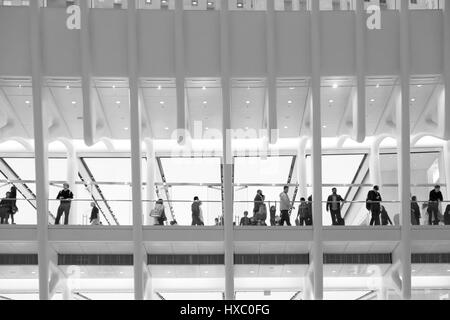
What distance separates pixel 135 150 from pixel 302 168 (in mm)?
9157

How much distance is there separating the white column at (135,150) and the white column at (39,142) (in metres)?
3.01

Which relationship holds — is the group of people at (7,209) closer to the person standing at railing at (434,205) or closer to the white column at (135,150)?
the white column at (135,150)

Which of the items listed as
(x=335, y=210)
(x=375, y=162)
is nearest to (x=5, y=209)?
(x=335, y=210)

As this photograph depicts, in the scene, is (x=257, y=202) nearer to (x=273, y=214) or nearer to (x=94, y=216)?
(x=273, y=214)

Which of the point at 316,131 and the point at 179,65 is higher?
the point at 179,65

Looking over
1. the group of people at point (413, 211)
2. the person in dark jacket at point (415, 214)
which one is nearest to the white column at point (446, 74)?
the group of people at point (413, 211)

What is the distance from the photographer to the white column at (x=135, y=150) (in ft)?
85.0

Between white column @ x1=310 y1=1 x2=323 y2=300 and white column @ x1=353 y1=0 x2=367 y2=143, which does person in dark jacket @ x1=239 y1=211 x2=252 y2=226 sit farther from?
white column @ x1=353 y1=0 x2=367 y2=143

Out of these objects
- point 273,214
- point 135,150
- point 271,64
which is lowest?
Answer: point 273,214

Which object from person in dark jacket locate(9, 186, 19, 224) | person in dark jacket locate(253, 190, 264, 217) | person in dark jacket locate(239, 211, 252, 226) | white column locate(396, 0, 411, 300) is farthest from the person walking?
person in dark jacket locate(9, 186, 19, 224)

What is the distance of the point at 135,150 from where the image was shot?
26.1 metres

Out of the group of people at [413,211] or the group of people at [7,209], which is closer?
the group of people at [7,209]
